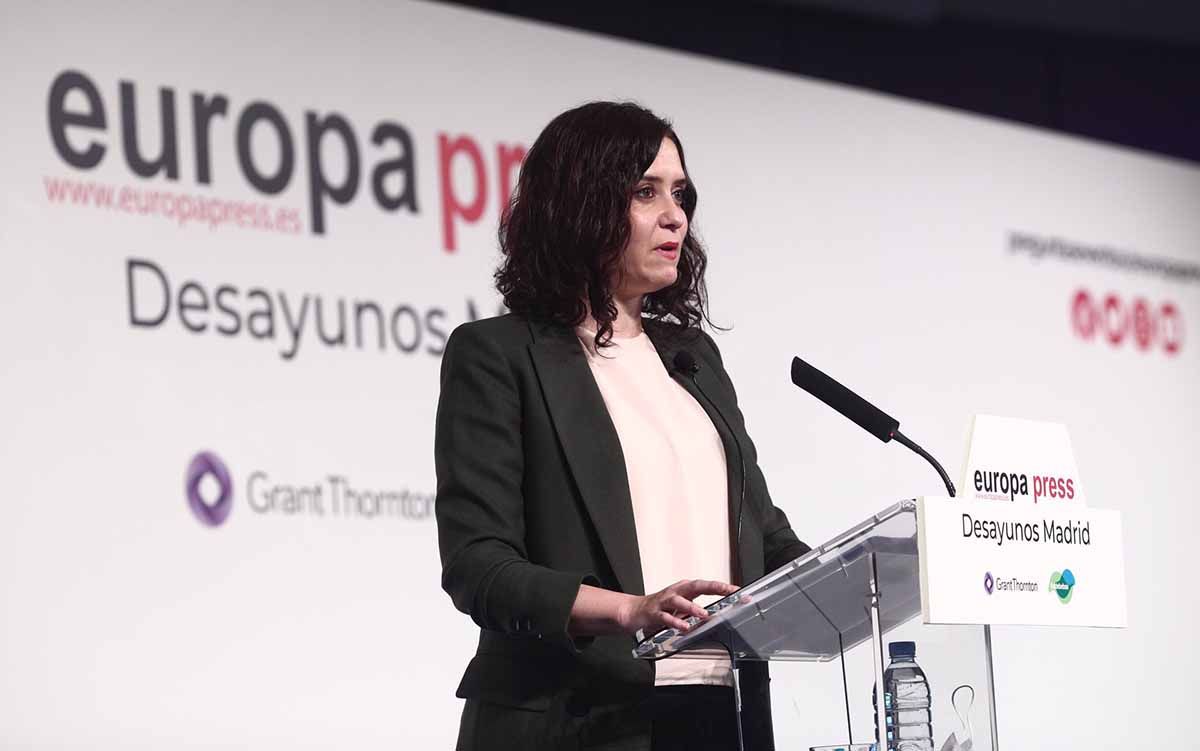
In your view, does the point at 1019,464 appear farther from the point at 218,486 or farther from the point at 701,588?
the point at 218,486

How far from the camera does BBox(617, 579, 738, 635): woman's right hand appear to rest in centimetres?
157

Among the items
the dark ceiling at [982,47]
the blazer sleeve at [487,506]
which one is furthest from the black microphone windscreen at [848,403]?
the dark ceiling at [982,47]

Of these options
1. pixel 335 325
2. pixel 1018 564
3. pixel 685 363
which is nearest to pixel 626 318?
pixel 685 363

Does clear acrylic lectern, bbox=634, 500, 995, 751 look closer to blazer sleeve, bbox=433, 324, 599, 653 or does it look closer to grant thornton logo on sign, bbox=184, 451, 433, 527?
blazer sleeve, bbox=433, 324, 599, 653

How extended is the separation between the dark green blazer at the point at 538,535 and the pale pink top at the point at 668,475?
25 mm

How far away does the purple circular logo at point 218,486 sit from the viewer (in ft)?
11.9

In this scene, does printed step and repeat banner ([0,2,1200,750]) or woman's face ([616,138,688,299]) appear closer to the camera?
woman's face ([616,138,688,299])

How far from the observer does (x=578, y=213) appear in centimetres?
198

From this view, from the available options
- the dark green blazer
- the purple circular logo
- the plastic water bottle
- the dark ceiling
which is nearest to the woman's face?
the dark green blazer

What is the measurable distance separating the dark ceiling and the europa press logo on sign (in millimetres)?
3568

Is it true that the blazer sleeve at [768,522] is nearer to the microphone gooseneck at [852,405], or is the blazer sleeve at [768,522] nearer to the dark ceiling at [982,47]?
the microphone gooseneck at [852,405]

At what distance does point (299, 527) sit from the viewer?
378cm

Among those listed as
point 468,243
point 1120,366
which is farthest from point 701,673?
point 1120,366

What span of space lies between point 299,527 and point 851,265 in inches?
79.5
